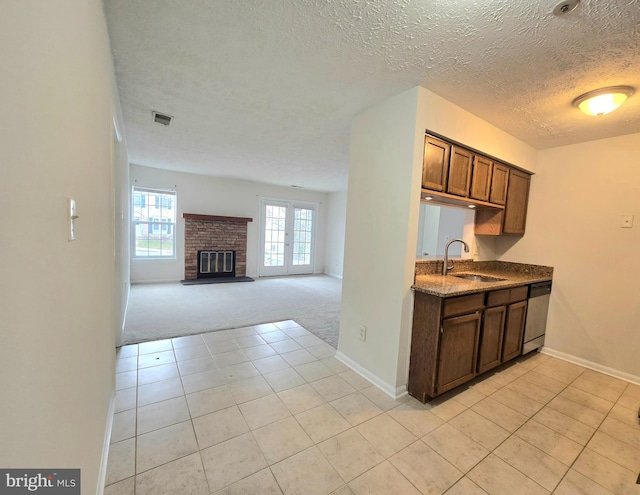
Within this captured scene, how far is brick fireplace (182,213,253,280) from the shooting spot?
615 centimetres

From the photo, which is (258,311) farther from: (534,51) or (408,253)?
(534,51)

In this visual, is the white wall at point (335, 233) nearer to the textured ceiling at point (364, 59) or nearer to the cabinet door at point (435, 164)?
the textured ceiling at point (364, 59)

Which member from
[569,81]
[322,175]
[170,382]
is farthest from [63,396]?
[322,175]

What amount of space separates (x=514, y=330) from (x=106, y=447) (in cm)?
338

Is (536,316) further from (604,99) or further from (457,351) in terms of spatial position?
(604,99)

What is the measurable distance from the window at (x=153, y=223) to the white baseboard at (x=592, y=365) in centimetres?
668

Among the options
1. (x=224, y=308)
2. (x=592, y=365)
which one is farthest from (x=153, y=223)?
(x=592, y=365)

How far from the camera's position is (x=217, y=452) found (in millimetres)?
1585

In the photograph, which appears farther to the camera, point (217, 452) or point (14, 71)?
point (217, 452)

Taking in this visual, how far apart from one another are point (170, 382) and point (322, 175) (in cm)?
430

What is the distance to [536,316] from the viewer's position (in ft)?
9.91

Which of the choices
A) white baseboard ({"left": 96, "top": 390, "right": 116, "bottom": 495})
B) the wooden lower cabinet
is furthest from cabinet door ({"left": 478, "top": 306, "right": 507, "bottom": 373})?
white baseboard ({"left": 96, "top": 390, "right": 116, "bottom": 495})

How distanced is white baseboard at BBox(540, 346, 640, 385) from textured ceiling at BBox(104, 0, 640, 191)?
2.35 metres

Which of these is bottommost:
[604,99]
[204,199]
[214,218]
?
[214,218]
